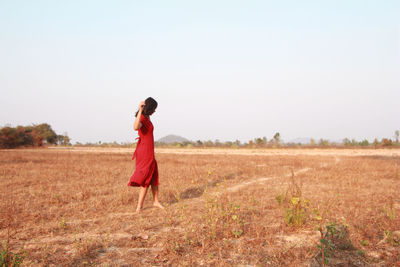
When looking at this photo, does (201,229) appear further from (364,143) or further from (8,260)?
(364,143)

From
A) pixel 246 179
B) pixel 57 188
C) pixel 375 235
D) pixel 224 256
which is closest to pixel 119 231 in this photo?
pixel 224 256

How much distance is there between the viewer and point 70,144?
162 ft

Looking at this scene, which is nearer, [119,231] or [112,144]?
[119,231]

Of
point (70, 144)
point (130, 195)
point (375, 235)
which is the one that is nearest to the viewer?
point (375, 235)

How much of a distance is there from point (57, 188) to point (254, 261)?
20.3 feet

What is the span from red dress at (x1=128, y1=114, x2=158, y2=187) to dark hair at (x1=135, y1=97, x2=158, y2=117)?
6.0 inches

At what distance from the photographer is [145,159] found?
5633 millimetres

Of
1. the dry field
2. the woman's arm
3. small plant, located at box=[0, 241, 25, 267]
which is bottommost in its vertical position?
the dry field

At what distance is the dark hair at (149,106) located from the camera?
17.4 feet

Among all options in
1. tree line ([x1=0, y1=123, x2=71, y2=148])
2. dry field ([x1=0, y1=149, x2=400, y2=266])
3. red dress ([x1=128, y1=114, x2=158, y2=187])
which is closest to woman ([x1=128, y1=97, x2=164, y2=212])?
red dress ([x1=128, y1=114, x2=158, y2=187])

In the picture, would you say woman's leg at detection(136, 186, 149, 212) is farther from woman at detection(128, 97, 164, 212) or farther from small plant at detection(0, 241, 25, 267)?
small plant at detection(0, 241, 25, 267)

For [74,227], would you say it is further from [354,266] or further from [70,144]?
[70,144]

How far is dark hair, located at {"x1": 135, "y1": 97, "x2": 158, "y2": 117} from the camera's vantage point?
531 cm

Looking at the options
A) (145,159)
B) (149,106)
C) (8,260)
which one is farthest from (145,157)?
(8,260)
